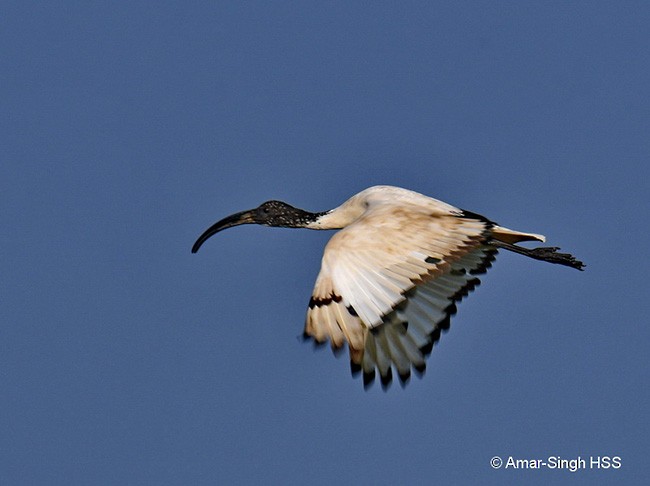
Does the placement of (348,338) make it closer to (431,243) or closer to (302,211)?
(431,243)

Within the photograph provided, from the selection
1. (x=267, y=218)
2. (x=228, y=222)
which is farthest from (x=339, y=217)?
(x=228, y=222)

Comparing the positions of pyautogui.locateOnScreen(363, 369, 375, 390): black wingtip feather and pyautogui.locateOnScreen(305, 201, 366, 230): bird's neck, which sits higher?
pyautogui.locateOnScreen(305, 201, 366, 230): bird's neck

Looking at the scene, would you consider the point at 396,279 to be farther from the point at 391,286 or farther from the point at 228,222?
the point at 228,222

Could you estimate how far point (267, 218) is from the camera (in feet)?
42.4

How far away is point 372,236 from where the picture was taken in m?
10.3

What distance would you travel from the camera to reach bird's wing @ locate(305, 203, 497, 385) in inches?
396

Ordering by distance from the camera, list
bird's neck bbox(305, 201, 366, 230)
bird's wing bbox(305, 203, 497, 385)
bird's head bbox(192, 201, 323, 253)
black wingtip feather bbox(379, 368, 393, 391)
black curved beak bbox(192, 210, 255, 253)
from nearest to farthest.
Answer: bird's wing bbox(305, 203, 497, 385)
black wingtip feather bbox(379, 368, 393, 391)
bird's neck bbox(305, 201, 366, 230)
bird's head bbox(192, 201, 323, 253)
black curved beak bbox(192, 210, 255, 253)

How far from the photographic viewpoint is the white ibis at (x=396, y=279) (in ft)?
33.0

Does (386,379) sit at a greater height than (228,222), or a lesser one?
lesser

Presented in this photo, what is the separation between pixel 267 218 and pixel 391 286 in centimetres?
310

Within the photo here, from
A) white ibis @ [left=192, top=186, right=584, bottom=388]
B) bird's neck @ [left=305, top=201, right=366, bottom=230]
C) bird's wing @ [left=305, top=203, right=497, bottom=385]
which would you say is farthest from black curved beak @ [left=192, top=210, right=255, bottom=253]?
bird's wing @ [left=305, top=203, right=497, bottom=385]

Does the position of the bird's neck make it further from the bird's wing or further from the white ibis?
the bird's wing

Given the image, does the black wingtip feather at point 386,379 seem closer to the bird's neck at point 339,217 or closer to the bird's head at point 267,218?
the bird's neck at point 339,217

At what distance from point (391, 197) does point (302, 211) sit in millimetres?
1507
